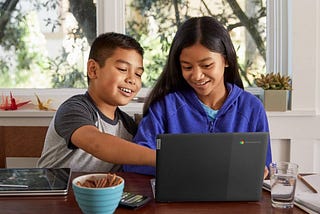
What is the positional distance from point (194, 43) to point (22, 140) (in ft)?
3.08

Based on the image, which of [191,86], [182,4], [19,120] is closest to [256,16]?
[182,4]

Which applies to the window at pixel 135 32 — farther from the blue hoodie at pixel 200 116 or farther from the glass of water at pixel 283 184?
the glass of water at pixel 283 184

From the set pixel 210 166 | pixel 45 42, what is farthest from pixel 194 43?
pixel 45 42

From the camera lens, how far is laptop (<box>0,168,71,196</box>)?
1.14 m

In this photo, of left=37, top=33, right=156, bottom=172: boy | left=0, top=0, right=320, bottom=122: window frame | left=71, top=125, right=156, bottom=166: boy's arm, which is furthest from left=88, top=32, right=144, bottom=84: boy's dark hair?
left=0, top=0, right=320, bottom=122: window frame

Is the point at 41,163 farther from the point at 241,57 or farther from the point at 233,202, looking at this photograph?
the point at 241,57

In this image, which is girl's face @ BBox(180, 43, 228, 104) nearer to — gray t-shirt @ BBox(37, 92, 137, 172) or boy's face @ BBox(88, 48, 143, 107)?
boy's face @ BBox(88, 48, 143, 107)

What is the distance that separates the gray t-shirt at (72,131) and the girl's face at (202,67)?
0.32 meters

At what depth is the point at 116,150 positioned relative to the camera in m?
1.28

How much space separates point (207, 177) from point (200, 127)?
1.76 feet

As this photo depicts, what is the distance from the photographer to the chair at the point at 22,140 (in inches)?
77.9

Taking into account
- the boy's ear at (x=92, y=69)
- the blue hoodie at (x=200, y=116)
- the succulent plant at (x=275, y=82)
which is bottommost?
the blue hoodie at (x=200, y=116)

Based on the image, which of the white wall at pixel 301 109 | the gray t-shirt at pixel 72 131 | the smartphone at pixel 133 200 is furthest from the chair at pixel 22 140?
the smartphone at pixel 133 200

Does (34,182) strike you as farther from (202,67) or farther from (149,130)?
(202,67)
